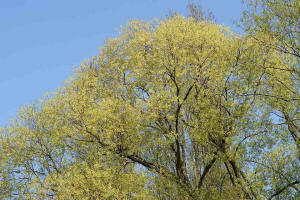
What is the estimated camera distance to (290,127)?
20703 millimetres

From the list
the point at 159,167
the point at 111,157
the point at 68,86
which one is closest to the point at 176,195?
the point at 159,167

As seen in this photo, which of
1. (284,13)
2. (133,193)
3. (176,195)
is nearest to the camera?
(284,13)

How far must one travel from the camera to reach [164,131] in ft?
73.9

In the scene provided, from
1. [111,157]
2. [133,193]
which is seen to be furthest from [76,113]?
[133,193]

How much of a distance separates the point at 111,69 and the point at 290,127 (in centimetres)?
1212

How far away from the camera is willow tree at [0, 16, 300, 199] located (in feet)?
64.0

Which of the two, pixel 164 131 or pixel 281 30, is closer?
pixel 281 30

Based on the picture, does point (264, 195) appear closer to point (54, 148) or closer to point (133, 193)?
point (133, 193)

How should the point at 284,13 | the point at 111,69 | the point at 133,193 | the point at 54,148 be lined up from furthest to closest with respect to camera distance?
the point at 111,69
the point at 54,148
the point at 133,193
the point at 284,13

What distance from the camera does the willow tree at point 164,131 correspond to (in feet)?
64.0

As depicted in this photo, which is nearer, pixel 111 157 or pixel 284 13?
pixel 284 13

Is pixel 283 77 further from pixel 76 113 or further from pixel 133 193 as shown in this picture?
pixel 76 113

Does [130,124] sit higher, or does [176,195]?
[130,124]

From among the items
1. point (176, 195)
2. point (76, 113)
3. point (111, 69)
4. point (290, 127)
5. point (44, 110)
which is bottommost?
point (176, 195)
